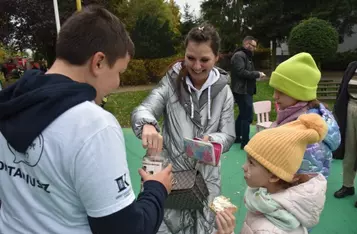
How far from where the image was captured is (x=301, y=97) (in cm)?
244

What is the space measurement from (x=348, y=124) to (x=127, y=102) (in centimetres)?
784

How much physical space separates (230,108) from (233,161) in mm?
3310

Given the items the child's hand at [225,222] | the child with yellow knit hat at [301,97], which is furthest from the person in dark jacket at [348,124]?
the child's hand at [225,222]

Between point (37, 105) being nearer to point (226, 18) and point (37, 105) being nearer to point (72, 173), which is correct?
point (72, 173)

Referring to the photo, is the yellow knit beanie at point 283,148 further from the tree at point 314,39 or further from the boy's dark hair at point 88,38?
the tree at point 314,39

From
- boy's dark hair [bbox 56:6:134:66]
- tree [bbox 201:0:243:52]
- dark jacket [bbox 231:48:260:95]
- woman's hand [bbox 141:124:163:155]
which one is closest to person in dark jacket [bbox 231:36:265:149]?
dark jacket [bbox 231:48:260:95]

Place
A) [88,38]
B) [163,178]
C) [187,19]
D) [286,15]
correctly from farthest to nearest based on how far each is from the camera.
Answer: [187,19]
[286,15]
[163,178]
[88,38]

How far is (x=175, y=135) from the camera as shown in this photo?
2154 millimetres

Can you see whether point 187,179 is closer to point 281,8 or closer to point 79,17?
point 79,17

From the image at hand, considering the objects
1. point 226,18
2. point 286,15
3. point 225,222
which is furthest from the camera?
point 226,18

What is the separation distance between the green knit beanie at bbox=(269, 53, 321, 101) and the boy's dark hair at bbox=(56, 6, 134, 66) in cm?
161

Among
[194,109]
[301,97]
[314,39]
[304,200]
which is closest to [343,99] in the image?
[301,97]

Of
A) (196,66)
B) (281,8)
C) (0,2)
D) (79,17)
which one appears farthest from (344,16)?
(79,17)

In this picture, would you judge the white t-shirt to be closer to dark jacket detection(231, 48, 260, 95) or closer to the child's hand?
the child's hand
